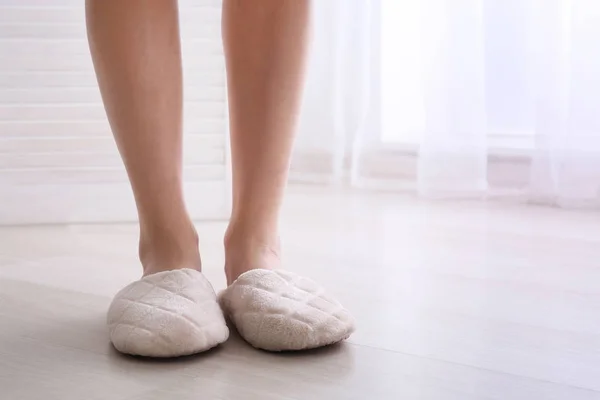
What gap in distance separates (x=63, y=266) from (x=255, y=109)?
488 millimetres

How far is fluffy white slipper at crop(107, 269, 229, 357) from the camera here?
807 mm

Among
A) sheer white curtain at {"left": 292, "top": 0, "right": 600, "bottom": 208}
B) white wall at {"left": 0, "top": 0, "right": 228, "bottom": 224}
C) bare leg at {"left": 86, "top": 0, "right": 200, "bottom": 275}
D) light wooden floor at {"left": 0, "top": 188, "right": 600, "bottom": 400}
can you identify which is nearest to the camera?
light wooden floor at {"left": 0, "top": 188, "right": 600, "bottom": 400}

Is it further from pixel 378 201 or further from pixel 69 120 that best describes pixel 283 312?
pixel 378 201

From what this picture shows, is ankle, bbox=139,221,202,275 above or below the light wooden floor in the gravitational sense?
above

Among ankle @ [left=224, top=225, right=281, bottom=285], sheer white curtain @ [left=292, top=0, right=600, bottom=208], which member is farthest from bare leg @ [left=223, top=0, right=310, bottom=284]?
sheer white curtain @ [left=292, top=0, right=600, bottom=208]

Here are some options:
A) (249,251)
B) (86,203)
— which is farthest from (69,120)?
(249,251)

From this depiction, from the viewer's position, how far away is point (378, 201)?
1968 millimetres

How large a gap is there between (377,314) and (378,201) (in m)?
0.99

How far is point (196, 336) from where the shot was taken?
2.66 feet

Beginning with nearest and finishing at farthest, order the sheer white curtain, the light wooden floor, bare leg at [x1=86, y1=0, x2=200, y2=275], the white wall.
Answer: the light wooden floor
bare leg at [x1=86, y1=0, x2=200, y2=275]
the white wall
the sheer white curtain

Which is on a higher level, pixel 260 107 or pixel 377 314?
pixel 260 107

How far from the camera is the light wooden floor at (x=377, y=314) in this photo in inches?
29.3

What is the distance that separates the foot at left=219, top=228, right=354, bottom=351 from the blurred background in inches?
1.0

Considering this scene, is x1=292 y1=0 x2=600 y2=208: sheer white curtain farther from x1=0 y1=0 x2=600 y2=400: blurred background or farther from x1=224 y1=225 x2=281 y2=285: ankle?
x1=224 y1=225 x2=281 y2=285: ankle
